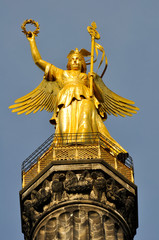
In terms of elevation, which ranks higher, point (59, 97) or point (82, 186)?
point (59, 97)

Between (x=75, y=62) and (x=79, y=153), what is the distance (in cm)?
540

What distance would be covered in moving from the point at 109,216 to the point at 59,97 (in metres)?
5.66

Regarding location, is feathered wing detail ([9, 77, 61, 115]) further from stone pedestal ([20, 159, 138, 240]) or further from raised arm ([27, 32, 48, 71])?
stone pedestal ([20, 159, 138, 240])

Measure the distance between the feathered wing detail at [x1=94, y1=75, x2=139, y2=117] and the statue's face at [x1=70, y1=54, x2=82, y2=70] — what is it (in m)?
0.84

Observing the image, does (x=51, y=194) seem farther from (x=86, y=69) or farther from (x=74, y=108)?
(x=86, y=69)

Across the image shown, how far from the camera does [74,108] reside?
121 ft

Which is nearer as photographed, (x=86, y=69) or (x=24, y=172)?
(x=24, y=172)

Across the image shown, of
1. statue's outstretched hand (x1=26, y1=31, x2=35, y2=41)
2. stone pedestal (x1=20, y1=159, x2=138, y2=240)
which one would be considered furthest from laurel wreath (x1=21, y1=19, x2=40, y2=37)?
stone pedestal (x1=20, y1=159, x2=138, y2=240)

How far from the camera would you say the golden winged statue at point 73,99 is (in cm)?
3650

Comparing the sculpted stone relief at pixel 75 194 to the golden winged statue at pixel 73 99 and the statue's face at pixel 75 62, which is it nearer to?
the golden winged statue at pixel 73 99

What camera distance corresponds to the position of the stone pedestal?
3284cm

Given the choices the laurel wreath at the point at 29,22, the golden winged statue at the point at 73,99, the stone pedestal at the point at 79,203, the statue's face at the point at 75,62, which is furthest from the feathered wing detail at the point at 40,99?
the stone pedestal at the point at 79,203

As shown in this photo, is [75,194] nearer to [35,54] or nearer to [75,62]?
[75,62]

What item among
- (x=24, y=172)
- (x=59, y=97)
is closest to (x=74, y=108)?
(x=59, y=97)
